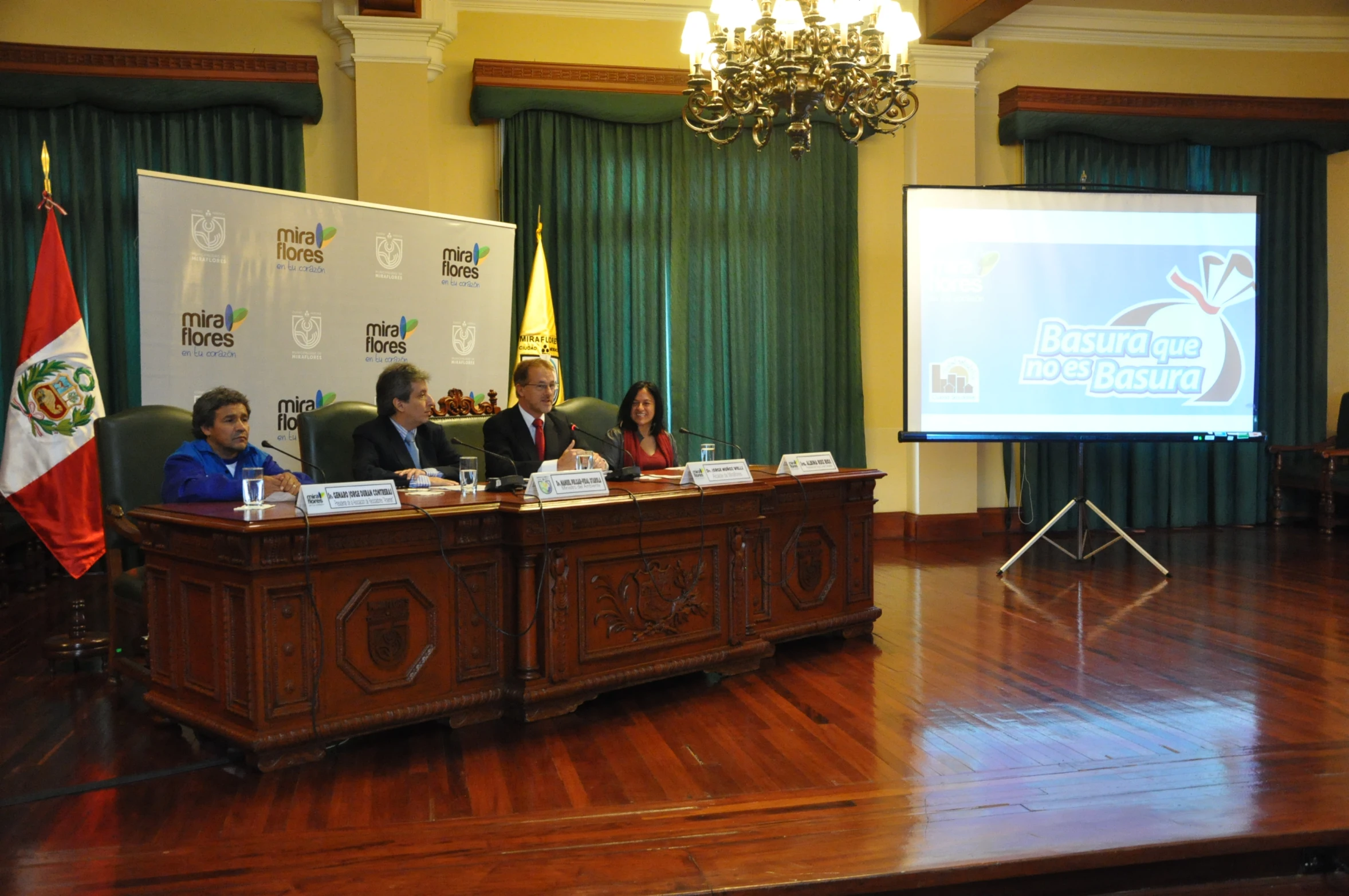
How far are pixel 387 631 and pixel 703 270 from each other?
4.14 meters

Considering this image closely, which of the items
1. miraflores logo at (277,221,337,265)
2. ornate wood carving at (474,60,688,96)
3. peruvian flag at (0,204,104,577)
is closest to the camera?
peruvian flag at (0,204,104,577)

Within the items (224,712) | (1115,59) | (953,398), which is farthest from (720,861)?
(1115,59)

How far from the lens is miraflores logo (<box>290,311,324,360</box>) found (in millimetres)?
5273

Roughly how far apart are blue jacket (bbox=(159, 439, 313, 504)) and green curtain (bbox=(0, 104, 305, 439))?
2.78 m

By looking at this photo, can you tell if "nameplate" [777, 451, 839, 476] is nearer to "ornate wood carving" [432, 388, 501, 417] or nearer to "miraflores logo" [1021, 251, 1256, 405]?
"ornate wood carving" [432, 388, 501, 417]

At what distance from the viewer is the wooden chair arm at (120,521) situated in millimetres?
3541

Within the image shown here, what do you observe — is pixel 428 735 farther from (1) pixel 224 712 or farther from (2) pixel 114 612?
(2) pixel 114 612

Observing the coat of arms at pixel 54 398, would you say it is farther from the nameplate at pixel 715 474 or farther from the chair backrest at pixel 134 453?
the nameplate at pixel 715 474

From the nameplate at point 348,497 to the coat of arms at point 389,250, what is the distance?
2702 millimetres

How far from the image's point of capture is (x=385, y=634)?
10.0ft

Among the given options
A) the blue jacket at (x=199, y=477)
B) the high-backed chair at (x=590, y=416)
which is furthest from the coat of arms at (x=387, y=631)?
the high-backed chair at (x=590, y=416)

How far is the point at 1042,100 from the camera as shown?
6.93 metres

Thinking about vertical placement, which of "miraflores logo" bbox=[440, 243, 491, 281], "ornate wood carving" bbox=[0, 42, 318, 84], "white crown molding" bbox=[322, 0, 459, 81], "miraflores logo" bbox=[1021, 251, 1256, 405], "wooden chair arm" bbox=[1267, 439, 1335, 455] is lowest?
"wooden chair arm" bbox=[1267, 439, 1335, 455]

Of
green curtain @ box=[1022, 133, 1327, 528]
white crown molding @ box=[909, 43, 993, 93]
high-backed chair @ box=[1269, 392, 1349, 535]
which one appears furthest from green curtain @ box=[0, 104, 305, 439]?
high-backed chair @ box=[1269, 392, 1349, 535]
